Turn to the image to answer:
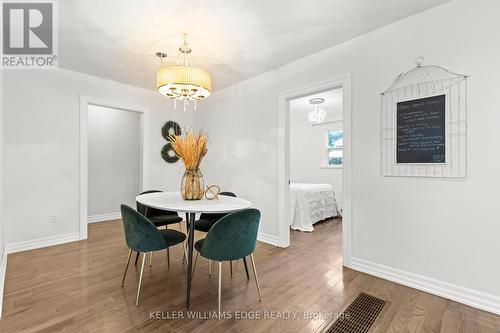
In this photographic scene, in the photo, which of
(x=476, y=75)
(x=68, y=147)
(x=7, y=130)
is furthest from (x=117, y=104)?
(x=476, y=75)

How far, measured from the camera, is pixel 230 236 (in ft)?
5.77

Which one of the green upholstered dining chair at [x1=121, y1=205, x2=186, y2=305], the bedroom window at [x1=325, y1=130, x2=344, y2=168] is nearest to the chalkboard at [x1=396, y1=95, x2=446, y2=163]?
the green upholstered dining chair at [x1=121, y1=205, x2=186, y2=305]

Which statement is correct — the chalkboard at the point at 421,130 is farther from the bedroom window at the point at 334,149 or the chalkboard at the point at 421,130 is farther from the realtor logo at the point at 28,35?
the bedroom window at the point at 334,149

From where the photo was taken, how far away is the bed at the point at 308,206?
4.12 m

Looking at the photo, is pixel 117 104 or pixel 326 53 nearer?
pixel 326 53

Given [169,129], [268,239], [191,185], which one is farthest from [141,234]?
[169,129]

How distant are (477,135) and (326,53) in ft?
5.50

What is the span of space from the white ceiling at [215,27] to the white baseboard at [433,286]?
2381 mm

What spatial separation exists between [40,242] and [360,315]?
12.8ft

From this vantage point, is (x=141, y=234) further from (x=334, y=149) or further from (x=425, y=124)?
(x=334, y=149)

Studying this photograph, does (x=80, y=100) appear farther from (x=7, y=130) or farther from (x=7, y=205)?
(x=7, y=205)

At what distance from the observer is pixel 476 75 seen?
188 cm

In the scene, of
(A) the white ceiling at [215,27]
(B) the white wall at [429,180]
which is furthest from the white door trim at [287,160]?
(A) the white ceiling at [215,27]

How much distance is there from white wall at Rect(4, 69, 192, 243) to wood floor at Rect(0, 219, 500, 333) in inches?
17.6
